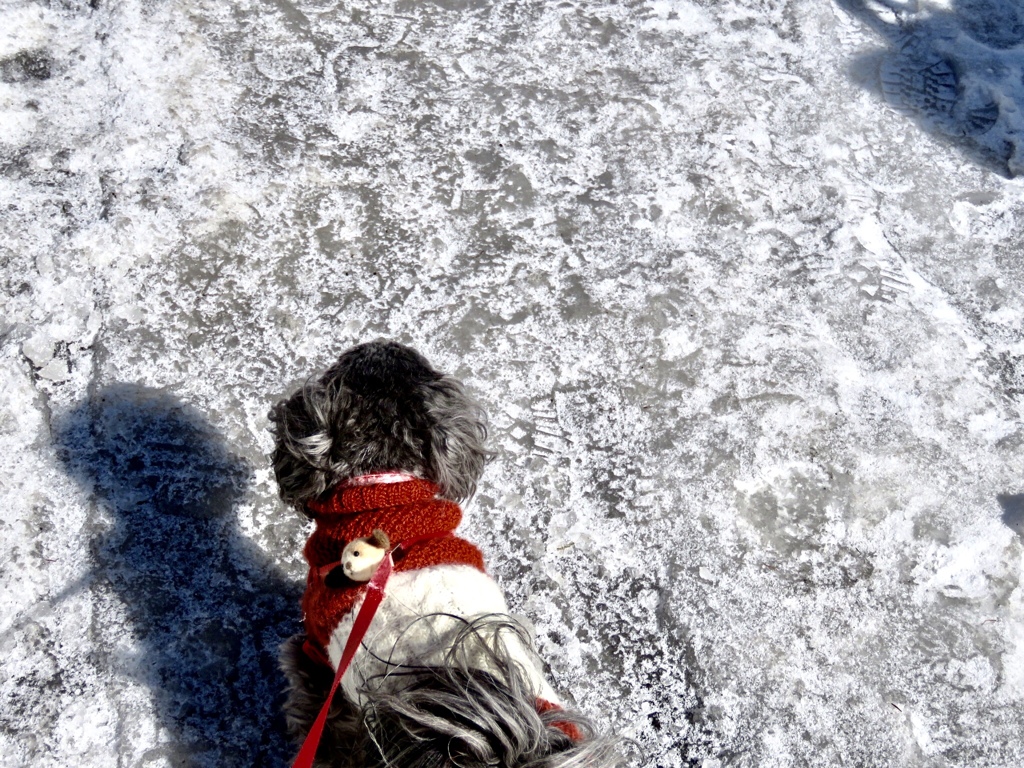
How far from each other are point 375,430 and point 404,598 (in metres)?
0.34

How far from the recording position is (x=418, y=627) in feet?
5.00

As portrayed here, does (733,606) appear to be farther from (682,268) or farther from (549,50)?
(549,50)

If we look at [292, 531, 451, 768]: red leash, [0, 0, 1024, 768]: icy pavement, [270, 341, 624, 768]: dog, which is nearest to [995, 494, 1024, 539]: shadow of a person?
[0, 0, 1024, 768]: icy pavement

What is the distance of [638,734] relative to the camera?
2012 mm

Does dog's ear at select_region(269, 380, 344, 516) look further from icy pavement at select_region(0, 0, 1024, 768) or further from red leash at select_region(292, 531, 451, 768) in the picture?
icy pavement at select_region(0, 0, 1024, 768)

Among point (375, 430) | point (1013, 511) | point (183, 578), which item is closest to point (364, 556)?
point (375, 430)

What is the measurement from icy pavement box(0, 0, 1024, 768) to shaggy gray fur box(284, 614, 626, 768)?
64 cm

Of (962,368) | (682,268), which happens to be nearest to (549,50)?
(682,268)

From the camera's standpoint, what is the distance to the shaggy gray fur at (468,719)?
136 cm

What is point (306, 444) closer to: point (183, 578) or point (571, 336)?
point (183, 578)

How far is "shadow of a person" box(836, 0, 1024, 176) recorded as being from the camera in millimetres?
3090

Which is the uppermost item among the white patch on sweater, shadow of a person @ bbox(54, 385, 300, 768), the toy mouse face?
the toy mouse face

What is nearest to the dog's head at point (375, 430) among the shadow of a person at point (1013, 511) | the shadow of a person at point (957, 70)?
the shadow of a person at point (1013, 511)

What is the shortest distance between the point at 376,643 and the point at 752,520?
120 centimetres
